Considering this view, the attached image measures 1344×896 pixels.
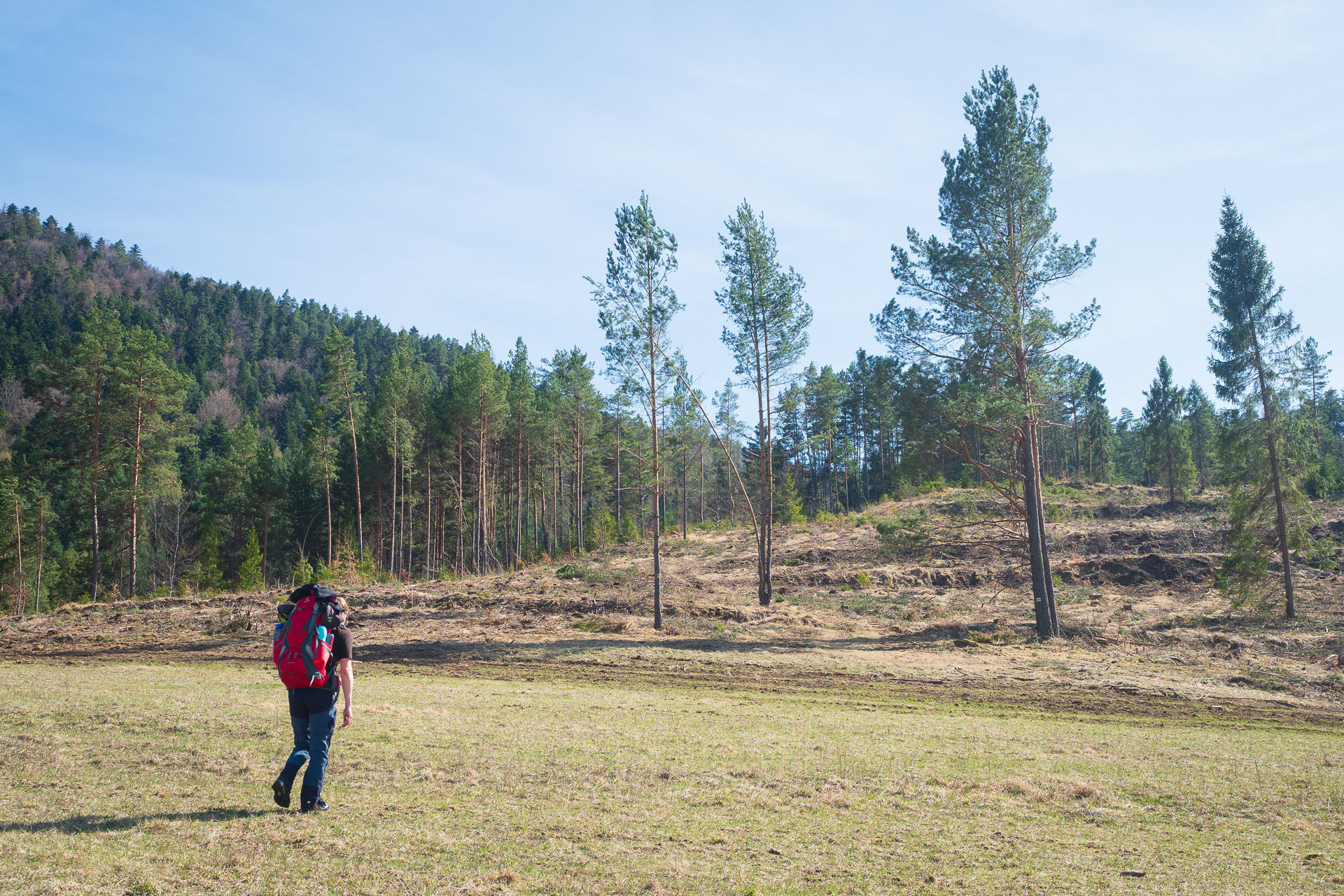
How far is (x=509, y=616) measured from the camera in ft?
82.0

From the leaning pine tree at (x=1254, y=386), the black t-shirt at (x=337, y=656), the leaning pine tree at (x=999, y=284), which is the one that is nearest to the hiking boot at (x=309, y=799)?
the black t-shirt at (x=337, y=656)

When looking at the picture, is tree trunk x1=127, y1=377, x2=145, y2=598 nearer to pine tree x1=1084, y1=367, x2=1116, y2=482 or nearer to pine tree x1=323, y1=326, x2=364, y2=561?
pine tree x1=323, y1=326, x2=364, y2=561

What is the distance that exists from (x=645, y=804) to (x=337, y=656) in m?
3.04

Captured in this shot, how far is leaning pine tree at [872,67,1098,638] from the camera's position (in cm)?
2222

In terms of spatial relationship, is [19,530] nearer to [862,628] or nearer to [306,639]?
[862,628]

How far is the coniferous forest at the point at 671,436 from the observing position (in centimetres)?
2303

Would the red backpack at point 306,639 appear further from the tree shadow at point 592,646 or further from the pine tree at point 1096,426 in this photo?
the pine tree at point 1096,426

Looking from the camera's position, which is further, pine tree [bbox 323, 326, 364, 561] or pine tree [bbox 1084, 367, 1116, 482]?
pine tree [bbox 1084, 367, 1116, 482]

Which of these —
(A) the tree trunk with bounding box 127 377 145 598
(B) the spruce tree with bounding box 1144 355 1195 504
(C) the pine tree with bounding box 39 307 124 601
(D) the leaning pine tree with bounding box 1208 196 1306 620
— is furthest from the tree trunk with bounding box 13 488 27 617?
(B) the spruce tree with bounding box 1144 355 1195 504

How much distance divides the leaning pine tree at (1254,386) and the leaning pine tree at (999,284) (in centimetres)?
1072

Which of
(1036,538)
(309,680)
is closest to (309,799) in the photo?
(309,680)

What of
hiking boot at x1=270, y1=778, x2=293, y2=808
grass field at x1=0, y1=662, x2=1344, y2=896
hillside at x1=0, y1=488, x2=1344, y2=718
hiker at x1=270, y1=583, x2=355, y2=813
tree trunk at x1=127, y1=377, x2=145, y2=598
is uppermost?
tree trunk at x1=127, y1=377, x2=145, y2=598

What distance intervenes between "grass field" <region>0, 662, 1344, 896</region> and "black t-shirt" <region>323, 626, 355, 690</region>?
1030 mm

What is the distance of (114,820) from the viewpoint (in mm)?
5742
